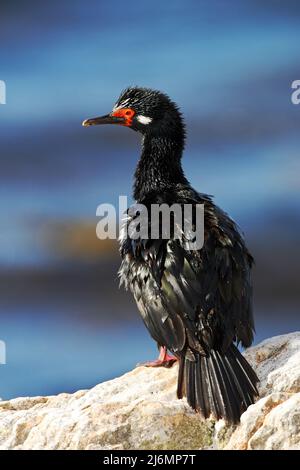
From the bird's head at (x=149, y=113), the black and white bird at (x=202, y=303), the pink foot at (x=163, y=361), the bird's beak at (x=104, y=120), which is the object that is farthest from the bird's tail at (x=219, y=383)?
the bird's beak at (x=104, y=120)

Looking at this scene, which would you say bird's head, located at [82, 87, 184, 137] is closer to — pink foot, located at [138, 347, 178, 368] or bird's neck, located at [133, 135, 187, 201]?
bird's neck, located at [133, 135, 187, 201]

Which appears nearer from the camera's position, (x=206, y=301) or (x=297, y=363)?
(x=297, y=363)

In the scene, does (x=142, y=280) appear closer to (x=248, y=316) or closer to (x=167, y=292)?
(x=167, y=292)

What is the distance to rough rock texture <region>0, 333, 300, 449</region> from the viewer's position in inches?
173

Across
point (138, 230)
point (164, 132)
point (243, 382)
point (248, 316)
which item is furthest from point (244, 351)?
point (164, 132)

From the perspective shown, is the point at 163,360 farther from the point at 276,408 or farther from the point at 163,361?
the point at 276,408

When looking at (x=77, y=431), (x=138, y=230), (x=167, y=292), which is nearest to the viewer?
(x=77, y=431)

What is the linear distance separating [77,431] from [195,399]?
0.60 meters

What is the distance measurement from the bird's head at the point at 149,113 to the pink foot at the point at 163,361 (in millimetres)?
1823

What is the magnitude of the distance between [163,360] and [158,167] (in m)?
1.60

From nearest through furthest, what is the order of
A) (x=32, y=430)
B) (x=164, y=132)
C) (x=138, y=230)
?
(x=32, y=430) < (x=138, y=230) < (x=164, y=132)

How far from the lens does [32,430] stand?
16.7 feet

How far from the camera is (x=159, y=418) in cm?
473

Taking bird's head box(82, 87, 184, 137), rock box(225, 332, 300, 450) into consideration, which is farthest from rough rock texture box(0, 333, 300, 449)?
bird's head box(82, 87, 184, 137)
